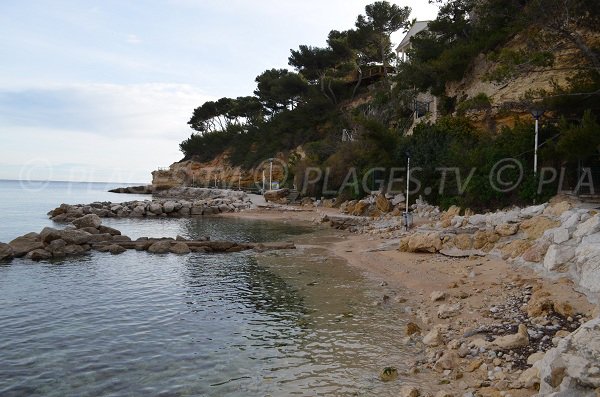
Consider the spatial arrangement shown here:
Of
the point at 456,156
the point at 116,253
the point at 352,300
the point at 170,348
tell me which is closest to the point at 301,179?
the point at 456,156

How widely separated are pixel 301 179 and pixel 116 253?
24.7 metres

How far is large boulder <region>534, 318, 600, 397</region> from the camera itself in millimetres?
4008

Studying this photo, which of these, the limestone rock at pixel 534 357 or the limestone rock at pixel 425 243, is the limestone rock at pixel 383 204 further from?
the limestone rock at pixel 534 357

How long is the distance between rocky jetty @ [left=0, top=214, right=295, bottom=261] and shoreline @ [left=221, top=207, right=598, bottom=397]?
275 inches

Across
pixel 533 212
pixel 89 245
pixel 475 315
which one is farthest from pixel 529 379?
pixel 89 245

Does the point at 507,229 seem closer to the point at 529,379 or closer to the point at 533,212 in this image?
the point at 533,212

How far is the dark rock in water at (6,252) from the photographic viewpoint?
16.1 m

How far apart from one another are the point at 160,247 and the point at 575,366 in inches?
646

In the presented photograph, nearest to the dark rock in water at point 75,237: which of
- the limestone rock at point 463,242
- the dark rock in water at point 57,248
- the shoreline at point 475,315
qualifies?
the dark rock in water at point 57,248

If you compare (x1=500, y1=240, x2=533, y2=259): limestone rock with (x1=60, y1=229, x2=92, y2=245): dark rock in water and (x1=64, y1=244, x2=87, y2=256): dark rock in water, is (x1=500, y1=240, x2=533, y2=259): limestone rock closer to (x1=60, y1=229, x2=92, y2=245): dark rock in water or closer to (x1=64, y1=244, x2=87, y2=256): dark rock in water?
(x1=64, y1=244, x2=87, y2=256): dark rock in water

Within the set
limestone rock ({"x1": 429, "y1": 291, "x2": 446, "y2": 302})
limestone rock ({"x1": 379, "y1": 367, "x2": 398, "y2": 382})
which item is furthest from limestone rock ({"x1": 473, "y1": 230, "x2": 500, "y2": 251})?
limestone rock ({"x1": 379, "y1": 367, "x2": 398, "y2": 382})

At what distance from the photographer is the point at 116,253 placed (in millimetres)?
17953

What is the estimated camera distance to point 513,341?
6.34m

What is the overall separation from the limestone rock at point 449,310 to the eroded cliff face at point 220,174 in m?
39.9
